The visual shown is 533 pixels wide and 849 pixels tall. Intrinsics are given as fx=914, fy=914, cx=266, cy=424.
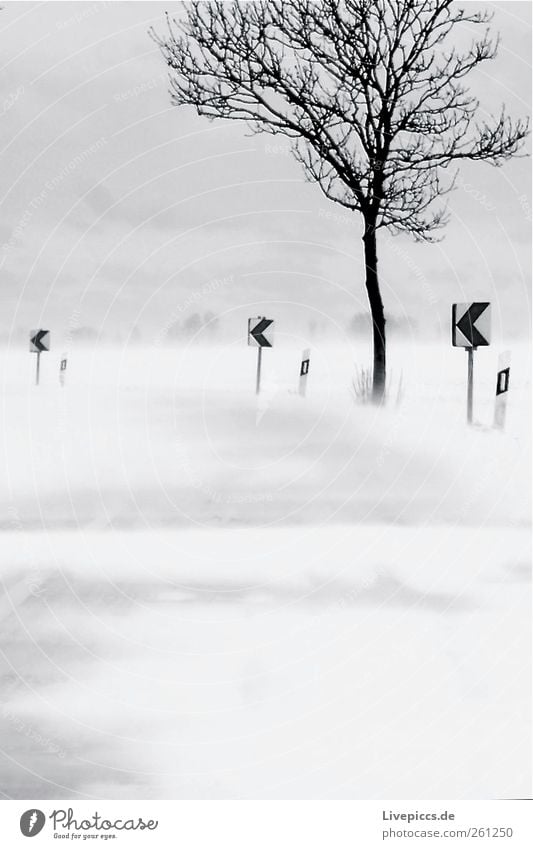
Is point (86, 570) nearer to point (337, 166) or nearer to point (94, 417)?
point (94, 417)

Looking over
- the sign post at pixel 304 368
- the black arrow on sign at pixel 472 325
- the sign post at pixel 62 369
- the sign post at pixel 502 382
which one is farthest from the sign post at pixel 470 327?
the sign post at pixel 62 369

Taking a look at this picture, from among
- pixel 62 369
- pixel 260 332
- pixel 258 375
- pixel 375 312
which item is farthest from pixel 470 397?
pixel 62 369

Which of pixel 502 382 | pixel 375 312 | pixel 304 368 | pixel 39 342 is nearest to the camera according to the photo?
pixel 502 382

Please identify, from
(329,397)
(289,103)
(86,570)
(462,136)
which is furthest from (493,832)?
(289,103)

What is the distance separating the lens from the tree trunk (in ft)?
38.7

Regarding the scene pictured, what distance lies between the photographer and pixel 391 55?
13047 mm

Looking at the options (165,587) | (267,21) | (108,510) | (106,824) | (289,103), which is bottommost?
(106,824)

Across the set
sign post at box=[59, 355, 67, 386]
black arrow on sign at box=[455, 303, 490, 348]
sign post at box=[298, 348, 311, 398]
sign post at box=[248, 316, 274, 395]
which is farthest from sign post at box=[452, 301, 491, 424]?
sign post at box=[59, 355, 67, 386]

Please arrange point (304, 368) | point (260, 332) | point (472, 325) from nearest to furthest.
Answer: point (472, 325) < point (260, 332) < point (304, 368)

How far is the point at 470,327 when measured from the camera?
1027cm

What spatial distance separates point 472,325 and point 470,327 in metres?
0.04

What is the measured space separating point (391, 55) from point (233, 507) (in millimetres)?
7907

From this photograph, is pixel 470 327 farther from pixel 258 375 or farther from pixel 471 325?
pixel 258 375

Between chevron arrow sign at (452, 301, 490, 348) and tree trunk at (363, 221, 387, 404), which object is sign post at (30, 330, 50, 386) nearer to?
tree trunk at (363, 221, 387, 404)
